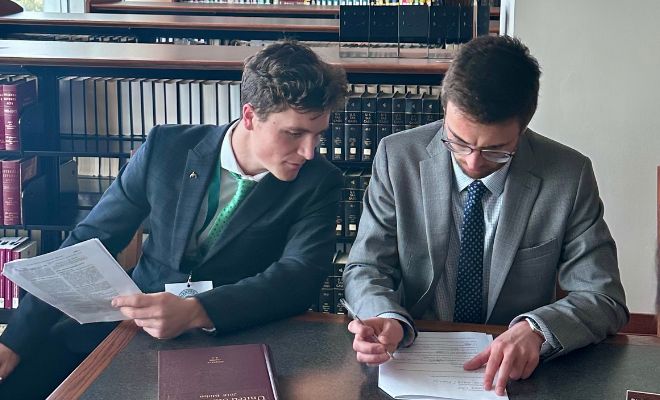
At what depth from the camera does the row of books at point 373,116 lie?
3.03 meters

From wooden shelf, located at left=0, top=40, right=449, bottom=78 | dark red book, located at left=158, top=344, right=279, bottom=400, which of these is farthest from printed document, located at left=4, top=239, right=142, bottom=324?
wooden shelf, located at left=0, top=40, right=449, bottom=78

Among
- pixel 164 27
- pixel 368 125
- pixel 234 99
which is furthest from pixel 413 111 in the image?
pixel 164 27

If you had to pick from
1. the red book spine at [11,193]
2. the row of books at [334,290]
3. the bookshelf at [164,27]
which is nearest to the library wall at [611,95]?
the row of books at [334,290]

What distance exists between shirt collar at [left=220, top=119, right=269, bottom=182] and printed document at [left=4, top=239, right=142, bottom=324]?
459 millimetres

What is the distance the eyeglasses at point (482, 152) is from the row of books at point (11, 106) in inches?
76.2

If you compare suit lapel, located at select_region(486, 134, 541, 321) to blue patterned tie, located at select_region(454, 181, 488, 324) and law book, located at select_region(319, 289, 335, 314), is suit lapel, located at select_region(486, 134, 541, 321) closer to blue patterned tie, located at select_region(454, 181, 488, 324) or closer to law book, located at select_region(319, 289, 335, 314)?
blue patterned tie, located at select_region(454, 181, 488, 324)

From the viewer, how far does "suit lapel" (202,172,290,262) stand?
200 centimetres

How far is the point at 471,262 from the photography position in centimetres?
188

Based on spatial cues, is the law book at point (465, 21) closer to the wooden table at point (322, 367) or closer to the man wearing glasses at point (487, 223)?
the man wearing glasses at point (487, 223)

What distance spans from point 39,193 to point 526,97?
2.16 metres

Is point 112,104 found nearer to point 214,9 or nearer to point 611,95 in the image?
point 611,95

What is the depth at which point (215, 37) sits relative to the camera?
4691 millimetres

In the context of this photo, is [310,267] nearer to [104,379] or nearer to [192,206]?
[192,206]

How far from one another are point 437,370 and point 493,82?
541 millimetres
